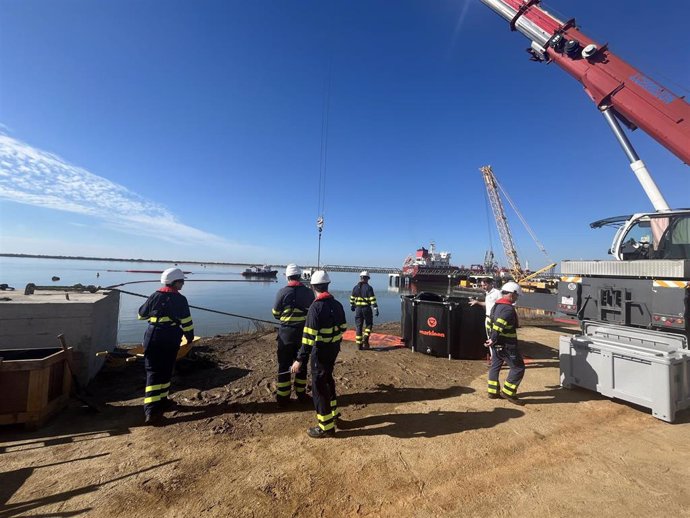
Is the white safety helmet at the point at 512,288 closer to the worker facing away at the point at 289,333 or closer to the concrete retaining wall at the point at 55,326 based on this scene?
the worker facing away at the point at 289,333

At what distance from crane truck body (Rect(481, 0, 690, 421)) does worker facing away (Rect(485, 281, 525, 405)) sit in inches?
46.7

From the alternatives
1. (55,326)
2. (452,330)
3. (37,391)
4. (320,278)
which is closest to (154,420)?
(37,391)

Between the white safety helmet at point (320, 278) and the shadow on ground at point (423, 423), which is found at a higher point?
the white safety helmet at point (320, 278)

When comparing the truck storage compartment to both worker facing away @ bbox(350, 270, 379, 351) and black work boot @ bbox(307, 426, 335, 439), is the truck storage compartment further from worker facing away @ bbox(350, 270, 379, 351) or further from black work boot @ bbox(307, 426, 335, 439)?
black work boot @ bbox(307, 426, 335, 439)

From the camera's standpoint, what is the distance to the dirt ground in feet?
8.25

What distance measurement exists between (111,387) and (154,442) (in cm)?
243

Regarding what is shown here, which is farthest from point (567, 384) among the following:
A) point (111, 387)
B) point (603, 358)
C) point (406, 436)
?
point (111, 387)

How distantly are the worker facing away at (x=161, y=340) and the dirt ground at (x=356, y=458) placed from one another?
0.29m

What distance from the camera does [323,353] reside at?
379 cm

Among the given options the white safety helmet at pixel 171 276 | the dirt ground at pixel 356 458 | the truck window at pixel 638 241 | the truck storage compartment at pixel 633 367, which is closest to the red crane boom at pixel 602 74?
the truck window at pixel 638 241

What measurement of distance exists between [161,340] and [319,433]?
7.76 ft

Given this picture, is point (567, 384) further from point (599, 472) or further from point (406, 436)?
point (406, 436)

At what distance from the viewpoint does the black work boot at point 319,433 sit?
362 centimetres

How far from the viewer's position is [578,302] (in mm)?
6543
